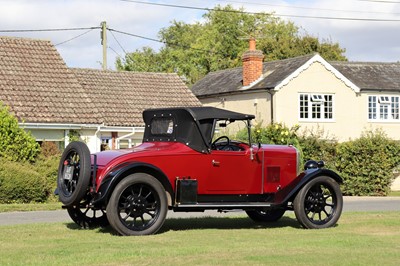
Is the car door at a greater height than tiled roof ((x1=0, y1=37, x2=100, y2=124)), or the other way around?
tiled roof ((x1=0, y1=37, x2=100, y2=124))

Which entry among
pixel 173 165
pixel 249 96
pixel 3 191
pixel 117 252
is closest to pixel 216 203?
pixel 173 165

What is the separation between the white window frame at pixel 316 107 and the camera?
4330 centimetres

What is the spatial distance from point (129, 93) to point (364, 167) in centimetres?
1166

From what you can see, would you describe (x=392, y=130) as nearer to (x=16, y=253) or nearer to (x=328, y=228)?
(x=328, y=228)

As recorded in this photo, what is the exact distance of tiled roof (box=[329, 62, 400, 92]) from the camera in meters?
44.9

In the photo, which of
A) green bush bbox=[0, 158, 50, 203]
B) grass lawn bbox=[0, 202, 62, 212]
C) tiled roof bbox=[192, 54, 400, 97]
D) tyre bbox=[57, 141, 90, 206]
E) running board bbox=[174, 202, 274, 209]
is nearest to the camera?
tyre bbox=[57, 141, 90, 206]

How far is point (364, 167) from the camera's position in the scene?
1257 inches

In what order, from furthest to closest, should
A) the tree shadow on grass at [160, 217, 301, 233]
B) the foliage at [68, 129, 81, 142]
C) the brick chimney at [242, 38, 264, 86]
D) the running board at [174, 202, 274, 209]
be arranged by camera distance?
the brick chimney at [242, 38, 264, 86] → the foliage at [68, 129, 81, 142] → the tree shadow on grass at [160, 217, 301, 233] → the running board at [174, 202, 274, 209]

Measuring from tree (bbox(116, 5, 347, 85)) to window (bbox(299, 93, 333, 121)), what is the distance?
80.3 feet

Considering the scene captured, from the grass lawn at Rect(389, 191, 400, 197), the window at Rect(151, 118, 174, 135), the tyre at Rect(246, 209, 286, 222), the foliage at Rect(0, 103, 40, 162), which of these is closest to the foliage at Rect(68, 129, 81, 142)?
the foliage at Rect(0, 103, 40, 162)

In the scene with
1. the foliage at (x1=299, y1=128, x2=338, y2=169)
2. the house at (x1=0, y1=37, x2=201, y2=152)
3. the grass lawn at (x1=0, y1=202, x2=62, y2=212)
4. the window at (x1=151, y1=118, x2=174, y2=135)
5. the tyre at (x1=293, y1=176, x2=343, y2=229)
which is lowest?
the grass lawn at (x1=0, y1=202, x2=62, y2=212)

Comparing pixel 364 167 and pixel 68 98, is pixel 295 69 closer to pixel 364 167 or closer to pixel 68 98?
pixel 364 167

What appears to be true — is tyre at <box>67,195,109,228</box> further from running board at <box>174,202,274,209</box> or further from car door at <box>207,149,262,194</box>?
car door at <box>207,149,262,194</box>

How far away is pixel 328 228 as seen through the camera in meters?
14.6
